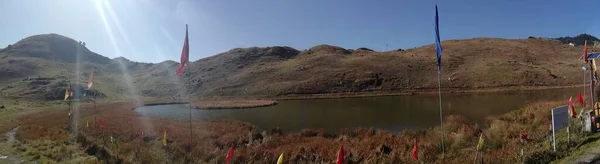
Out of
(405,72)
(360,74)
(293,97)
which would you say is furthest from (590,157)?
(405,72)

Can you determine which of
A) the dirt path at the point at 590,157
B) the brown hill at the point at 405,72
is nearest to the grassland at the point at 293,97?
the brown hill at the point at 405,72

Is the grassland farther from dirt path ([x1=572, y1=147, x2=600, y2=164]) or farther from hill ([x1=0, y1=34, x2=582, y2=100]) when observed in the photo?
dirt path ([x1=572, y1=147, x2=600, y2=164])

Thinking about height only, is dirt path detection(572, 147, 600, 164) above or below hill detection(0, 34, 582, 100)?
below

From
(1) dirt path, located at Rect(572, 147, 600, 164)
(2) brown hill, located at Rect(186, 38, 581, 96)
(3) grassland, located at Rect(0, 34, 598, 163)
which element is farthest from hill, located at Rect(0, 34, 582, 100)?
(1) dirt path, located at Rect(572, 147, 600, 164)

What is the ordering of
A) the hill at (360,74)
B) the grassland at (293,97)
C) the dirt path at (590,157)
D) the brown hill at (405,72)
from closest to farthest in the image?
the dirt path at (590,157) → the grassland at (293,97) → the brown hill at (405,72) → the hill at (360,74)

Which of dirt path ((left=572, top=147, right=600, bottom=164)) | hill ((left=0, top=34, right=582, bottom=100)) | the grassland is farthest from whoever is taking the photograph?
hill ((left=0, top=34, right=582, bottom=100))

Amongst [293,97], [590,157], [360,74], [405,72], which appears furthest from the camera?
[360,74]

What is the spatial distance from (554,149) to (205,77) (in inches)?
4613

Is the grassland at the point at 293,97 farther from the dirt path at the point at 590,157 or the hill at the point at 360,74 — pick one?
the dirt path at the point at 590,157

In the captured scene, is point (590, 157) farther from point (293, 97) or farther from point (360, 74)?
point (360, 74)

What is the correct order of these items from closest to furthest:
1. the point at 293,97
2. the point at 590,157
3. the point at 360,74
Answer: the point at 590,157
the point at 293,97
the point at 360,74

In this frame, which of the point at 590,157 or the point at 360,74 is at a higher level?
the point at 360,74

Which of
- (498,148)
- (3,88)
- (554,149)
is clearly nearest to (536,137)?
(498,148)

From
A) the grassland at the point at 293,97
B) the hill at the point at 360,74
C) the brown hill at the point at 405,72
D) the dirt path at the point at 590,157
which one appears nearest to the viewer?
the dirt path at the point at 590,157
